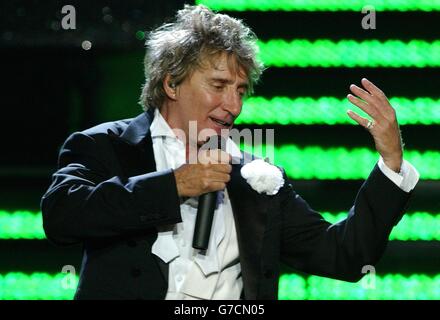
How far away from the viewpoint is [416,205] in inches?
110

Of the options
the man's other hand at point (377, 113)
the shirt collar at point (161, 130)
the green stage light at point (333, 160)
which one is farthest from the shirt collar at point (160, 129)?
the green stage light at point (333, 160)

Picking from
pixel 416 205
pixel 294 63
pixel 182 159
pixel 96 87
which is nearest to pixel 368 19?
pixel 294 63

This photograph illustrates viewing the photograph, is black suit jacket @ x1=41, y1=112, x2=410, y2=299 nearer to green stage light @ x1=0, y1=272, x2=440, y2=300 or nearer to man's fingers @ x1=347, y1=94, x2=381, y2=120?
man's fingers @ x1=347, y1=94, x2=381, y2=120

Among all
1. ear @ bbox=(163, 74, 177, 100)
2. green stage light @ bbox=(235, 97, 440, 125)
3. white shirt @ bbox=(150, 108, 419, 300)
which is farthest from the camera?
green stage light @ bbox=(235, 97, 440, 125)

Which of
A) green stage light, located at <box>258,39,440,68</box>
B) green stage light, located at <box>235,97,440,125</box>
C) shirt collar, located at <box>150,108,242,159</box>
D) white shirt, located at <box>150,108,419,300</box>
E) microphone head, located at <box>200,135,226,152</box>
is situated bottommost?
white shirt, located at <box>150,108,419,300</box>

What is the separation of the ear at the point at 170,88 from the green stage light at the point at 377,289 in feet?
2.88

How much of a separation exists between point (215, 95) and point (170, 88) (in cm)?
16

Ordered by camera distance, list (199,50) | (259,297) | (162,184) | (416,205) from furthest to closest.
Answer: (416,205), (199,50), (259,297), (162,184)

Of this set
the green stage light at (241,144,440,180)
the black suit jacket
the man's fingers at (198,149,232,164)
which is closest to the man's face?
the black suit jacket

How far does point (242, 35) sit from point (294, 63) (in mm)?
840

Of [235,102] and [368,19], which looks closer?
[235,102]

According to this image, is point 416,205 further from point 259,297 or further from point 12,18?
point 12,18

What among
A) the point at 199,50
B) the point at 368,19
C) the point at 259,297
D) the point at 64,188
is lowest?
the point at 259,297

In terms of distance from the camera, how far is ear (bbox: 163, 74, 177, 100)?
2.10 m
